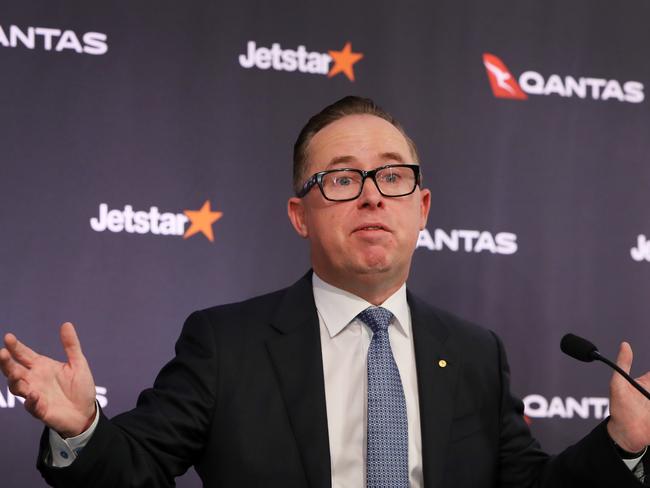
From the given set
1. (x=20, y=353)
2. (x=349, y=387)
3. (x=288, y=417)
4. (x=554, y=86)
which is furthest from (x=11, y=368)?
(x=554, y=86)

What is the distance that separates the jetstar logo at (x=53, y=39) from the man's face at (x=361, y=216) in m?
1.06

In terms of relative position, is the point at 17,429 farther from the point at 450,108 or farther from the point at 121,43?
the point at 450,108

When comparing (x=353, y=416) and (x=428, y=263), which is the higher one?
(x=428, y=263)

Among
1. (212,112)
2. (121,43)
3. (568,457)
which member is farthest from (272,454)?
(121,43)

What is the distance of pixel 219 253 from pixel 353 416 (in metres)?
1.08

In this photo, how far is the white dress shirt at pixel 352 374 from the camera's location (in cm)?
211

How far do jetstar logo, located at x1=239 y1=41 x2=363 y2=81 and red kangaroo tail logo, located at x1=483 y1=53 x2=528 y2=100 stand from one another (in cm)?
49

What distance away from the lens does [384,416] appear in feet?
6.96

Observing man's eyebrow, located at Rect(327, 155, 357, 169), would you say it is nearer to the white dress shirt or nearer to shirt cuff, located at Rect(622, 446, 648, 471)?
the white dress shirt

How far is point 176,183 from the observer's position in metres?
3.05

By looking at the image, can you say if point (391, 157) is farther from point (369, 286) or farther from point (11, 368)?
point (11, 368)

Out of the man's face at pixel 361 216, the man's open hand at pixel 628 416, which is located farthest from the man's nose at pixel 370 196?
the man's open hand at pixel 628 416

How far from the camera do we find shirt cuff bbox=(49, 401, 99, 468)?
1787mm

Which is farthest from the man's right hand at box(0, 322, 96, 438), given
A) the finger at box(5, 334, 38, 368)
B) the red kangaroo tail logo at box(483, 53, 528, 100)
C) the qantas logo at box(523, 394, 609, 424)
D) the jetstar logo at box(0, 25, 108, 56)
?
the red kangaroo tail logo at box(483, 53, 528, 100)
